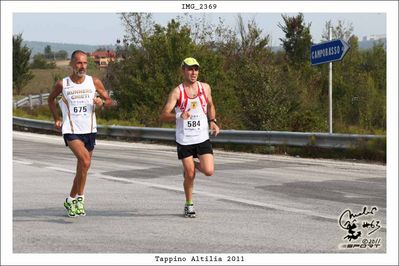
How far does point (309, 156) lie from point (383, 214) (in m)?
7.26

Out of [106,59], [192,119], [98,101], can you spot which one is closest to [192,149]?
[192,119]

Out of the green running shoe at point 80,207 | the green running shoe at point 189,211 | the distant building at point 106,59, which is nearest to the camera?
the green running shoe at point 189,211

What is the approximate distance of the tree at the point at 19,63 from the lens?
1863 inches

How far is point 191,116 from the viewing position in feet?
27.0

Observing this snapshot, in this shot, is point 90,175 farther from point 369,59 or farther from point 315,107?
point 369,59

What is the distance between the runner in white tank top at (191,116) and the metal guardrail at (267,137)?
6.97m

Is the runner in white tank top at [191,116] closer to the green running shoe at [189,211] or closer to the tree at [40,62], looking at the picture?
the green running shoe at [189,211]

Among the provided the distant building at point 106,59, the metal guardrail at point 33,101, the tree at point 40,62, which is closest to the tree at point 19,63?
the metal guardrail at point 33,101

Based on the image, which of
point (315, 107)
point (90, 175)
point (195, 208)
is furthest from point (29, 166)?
point (315, 107)

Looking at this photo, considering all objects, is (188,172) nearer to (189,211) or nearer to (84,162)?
(189,211)

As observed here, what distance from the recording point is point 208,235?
7551 mm

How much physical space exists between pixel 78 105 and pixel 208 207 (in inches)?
88.8

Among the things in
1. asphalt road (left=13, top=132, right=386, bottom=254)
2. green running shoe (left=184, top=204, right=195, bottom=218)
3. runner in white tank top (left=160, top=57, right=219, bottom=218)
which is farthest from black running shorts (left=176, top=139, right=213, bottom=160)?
asphalt road (left=13, top=132, right=386, bottom=254)

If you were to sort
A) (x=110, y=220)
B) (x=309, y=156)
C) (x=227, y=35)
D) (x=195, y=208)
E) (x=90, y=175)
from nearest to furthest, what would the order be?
(x=110, y=220), (x=195, y=208), (x=90, y=175), (x=309, y=156), (x=227, y=35)
